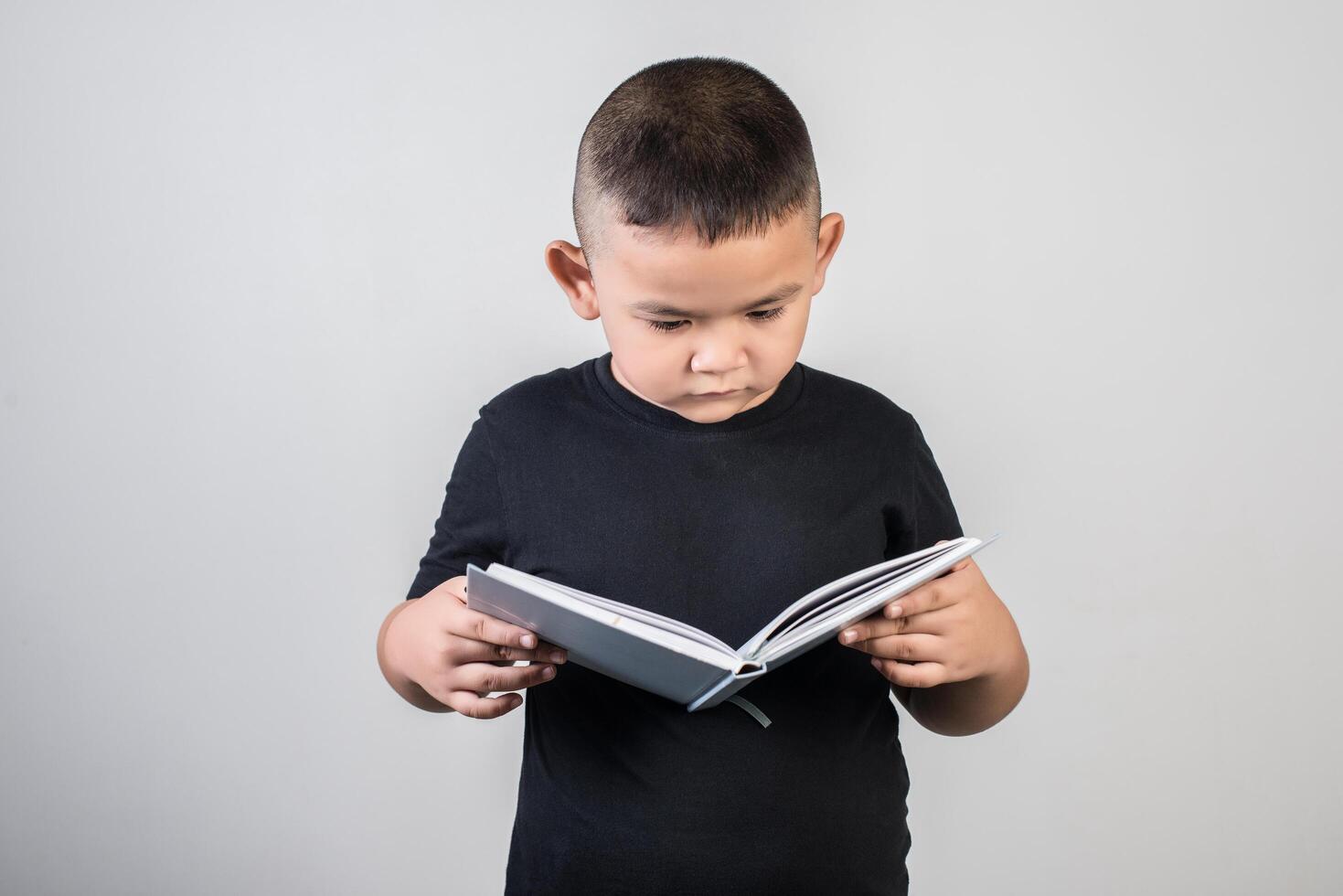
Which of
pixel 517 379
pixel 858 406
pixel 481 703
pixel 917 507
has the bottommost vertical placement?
pixel 481 703

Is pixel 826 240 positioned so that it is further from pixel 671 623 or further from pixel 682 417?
pixel 671 623

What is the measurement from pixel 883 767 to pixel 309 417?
1075 millimetres

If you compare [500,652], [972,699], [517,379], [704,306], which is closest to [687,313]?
[704,306]

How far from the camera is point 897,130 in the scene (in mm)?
1790

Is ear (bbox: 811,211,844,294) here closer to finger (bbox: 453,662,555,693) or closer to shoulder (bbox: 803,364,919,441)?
shoulder (bbox: 803,364,919,441)

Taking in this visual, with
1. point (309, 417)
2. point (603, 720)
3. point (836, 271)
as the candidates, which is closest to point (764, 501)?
point (603, 720)

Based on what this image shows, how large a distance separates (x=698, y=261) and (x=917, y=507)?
1.44ft

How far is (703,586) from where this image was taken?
1.25 metres

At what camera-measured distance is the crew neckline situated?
129cm

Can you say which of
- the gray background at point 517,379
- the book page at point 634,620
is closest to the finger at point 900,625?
the book page at point 634,620

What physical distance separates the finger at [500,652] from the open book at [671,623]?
0.14 ft

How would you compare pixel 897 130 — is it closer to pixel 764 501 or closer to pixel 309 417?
pixel 764 501

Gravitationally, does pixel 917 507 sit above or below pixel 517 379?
below

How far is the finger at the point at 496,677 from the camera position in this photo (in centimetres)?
114
